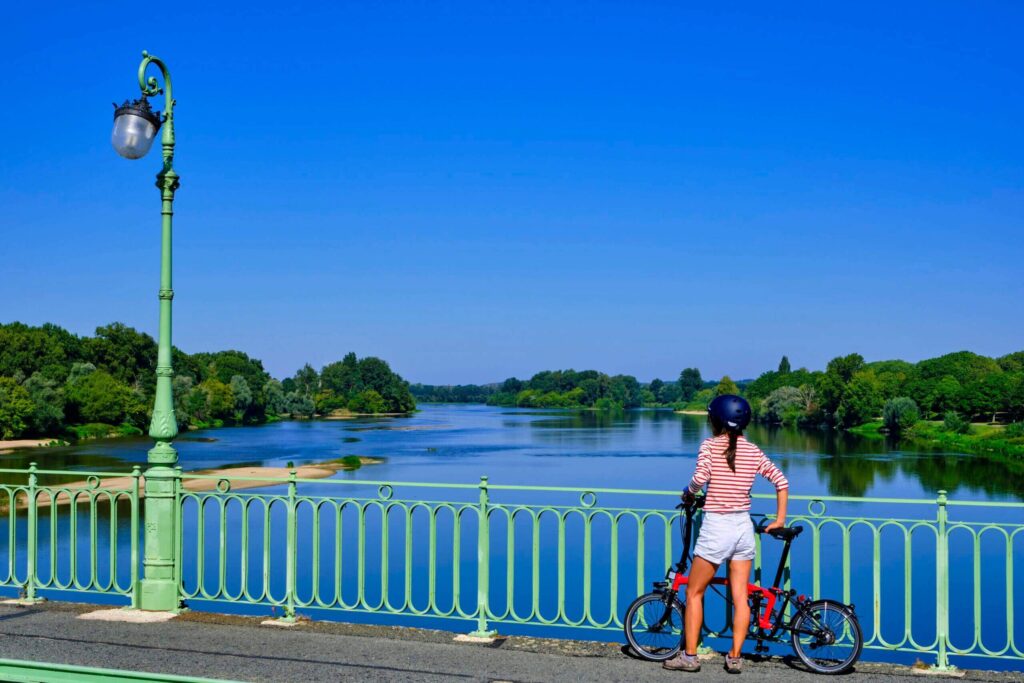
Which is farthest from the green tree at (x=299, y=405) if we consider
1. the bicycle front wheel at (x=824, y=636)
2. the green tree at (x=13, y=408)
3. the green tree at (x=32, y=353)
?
the bicycle front wheel at (x=824, y=636)

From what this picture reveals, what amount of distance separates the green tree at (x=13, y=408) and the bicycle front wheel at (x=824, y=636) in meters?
66.6

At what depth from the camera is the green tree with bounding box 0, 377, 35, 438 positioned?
205 feet

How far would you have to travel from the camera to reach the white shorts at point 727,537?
5.71 metres

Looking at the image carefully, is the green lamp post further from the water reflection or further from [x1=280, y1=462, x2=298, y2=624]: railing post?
the water reflection

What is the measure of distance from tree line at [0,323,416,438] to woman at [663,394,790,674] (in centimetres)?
4088

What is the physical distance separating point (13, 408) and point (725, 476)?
A: 67691 millimetres

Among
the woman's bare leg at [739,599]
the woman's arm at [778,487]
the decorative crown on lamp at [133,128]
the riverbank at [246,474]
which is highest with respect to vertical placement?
the decorative crown on lamp at [133,128]

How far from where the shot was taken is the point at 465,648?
644cm

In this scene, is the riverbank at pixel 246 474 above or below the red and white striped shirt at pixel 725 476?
below

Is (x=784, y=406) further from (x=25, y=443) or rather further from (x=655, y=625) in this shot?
(x=655, y=625)

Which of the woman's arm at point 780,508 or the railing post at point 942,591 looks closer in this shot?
the woman's arm at point 780,508

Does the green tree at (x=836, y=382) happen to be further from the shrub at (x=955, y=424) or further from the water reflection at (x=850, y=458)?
the shrub at (x=955, y=424)

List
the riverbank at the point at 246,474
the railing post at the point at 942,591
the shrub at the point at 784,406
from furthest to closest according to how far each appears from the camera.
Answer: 1. the shrub at the point at 784,406
2. the riverbank at the point at 246,474
3. the railing post at the point at 942,591

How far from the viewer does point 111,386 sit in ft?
251
